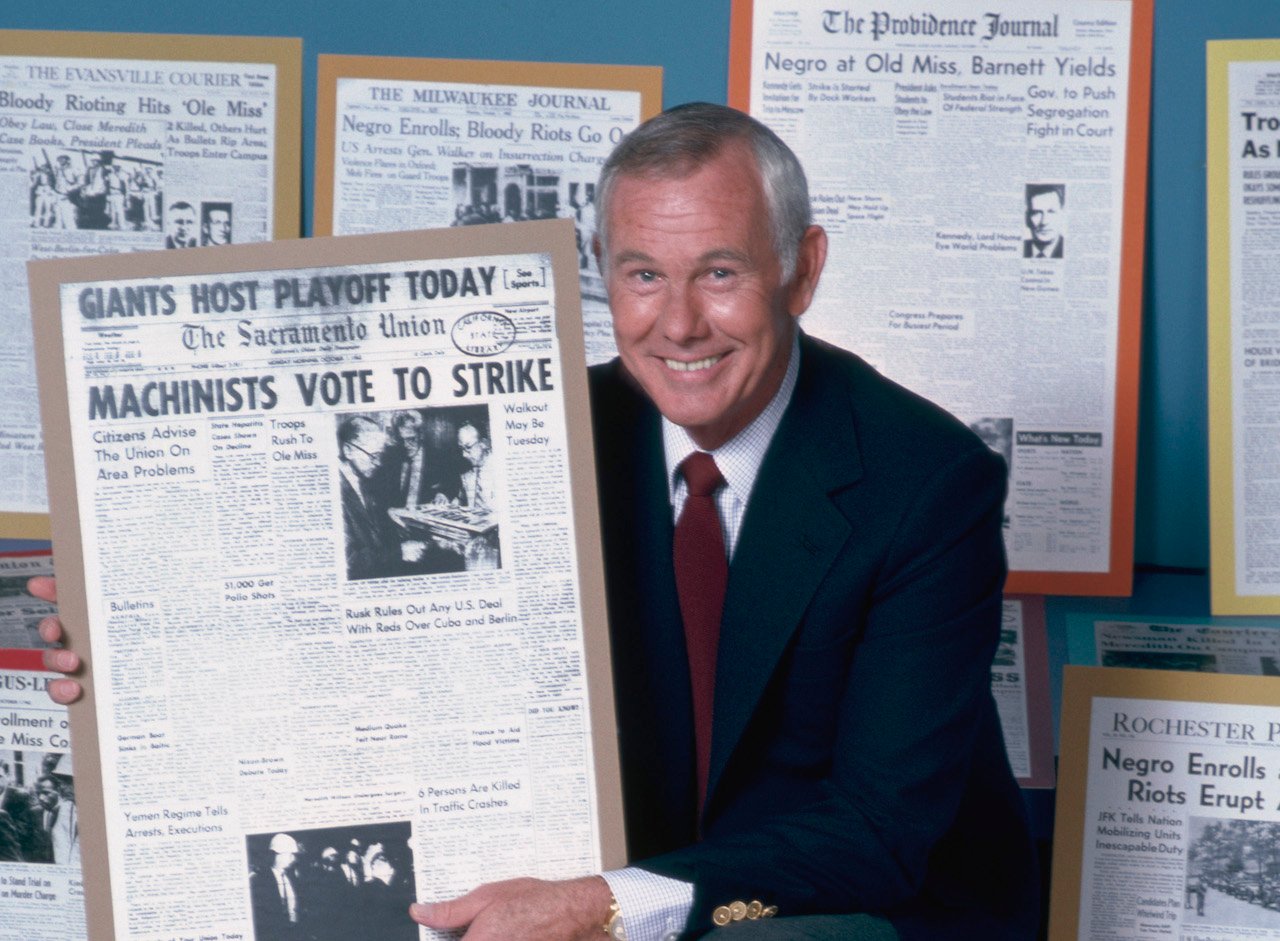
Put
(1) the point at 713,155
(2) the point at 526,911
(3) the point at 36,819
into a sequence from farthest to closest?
(3) the point at 36,819 → (1) the point at 713,155 → (2) the point at 526,911

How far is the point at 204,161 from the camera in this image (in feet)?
6.10

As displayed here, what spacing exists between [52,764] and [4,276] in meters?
0.64

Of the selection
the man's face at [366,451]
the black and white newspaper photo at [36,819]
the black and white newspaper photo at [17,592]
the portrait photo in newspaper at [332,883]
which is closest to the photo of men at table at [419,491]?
the man's face at [366,451]

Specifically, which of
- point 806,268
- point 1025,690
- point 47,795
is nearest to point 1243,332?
point 1025,690

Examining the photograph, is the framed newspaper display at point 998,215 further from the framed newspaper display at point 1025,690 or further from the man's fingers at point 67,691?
the man's fingers at point 67,691

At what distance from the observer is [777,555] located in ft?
4.60

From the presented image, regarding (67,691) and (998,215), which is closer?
(67,691)

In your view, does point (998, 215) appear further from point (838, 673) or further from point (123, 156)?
point (123, 156)

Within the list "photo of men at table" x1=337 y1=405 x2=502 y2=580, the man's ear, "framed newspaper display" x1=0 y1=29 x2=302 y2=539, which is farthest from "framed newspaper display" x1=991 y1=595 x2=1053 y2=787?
"framed newspaper display" x1=0 y1=29 x2=302 y2=539

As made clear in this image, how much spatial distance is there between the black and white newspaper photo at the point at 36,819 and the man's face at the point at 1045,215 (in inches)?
51.4

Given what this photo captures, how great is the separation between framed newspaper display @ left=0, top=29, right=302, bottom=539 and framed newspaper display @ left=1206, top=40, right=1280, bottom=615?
116 centimetres

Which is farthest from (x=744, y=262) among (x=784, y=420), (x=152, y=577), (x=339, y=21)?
(x=339, y=21)

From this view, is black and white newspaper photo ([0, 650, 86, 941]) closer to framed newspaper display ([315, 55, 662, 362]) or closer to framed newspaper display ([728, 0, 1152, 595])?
framed newspaper display ([315, 55, 662, 362])

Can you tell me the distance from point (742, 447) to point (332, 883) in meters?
0.58
